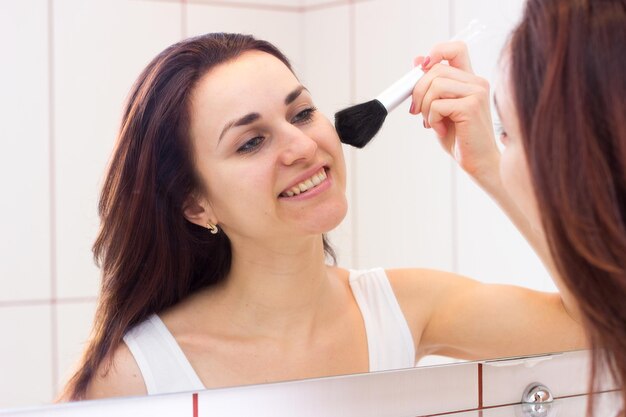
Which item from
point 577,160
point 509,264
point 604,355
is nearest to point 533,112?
point 577,160

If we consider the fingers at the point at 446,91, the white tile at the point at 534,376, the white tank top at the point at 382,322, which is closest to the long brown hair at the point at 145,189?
the white tank top at the point at 382,322

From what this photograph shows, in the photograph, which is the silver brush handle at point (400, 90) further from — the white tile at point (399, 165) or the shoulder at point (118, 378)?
the shoulder at point (118, 378)

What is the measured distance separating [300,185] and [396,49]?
0.63 feet

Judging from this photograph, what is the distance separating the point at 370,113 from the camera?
2.85 feet

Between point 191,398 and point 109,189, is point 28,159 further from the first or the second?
point 191,398

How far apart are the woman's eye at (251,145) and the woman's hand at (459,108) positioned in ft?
0.63

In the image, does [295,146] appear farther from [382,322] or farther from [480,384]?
[480,384]

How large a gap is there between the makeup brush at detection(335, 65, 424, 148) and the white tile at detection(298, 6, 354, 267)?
0.03ft

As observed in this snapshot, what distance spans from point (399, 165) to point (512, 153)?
187mm

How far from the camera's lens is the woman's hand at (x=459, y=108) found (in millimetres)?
893

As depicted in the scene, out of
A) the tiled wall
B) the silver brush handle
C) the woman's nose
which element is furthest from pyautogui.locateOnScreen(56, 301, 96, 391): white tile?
the silver brush handle

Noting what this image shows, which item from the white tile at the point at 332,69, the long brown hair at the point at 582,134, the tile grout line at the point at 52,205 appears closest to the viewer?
the long brown hair at the point at 582,134

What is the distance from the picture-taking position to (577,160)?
62cm

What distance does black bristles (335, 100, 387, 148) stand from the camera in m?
0.84
